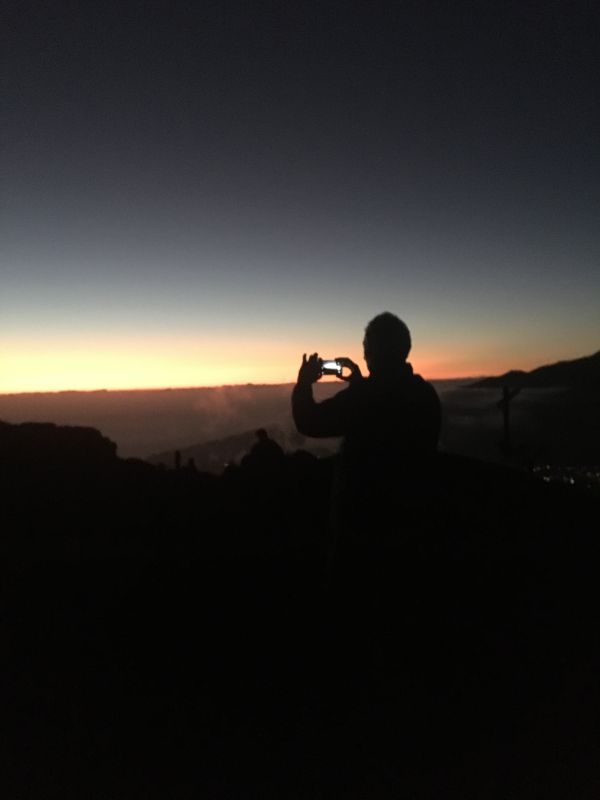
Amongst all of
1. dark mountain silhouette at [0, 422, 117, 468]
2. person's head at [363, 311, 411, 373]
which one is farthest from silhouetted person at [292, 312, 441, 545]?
dark mountain silhouette at [0, 422, 117, 468]

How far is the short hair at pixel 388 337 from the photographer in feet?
10.5

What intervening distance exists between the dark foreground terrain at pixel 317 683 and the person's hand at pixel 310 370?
86 centimetres

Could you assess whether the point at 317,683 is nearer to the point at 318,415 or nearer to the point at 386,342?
the point at 318,415

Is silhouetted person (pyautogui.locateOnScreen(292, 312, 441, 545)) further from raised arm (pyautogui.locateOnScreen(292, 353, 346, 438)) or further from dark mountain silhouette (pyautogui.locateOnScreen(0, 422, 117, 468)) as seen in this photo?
dark mountain silhouette (pyautogui.locateOnScreen(0, 422, 117, 468))

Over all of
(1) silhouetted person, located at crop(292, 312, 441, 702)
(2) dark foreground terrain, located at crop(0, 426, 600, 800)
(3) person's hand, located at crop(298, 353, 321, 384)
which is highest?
(3) person's hand, located at crop(298, 353, 321, 384)

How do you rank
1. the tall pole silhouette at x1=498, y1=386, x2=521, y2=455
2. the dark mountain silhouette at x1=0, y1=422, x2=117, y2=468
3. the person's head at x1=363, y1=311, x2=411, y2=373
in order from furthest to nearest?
the tall pole silhouette at x1=498, y1=386, x2=521, y2=455, the dark mountain silhouette at x1=0, y1=422, x2=117, y2=468, the person's head at x1=363, y1=311, x2=411, y2=373

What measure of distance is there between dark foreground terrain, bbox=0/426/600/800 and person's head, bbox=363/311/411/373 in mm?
700

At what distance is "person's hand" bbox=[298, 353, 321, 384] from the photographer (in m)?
3.26

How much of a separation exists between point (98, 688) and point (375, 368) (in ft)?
7.73

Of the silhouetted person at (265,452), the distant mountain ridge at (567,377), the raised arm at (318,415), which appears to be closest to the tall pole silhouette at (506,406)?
the silhouetted person at (265,452)

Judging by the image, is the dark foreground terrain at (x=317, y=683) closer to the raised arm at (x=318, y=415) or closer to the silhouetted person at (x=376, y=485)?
the silhouetted person at (x=376, y=485)

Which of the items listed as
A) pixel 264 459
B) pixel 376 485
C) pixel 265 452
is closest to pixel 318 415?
pixel 376 485

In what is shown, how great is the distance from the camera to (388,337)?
3.21m

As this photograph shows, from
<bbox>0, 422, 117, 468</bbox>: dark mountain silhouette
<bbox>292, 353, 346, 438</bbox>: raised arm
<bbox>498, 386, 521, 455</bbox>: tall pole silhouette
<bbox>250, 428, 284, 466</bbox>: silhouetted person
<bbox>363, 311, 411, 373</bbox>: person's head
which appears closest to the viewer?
<bbox>292, 353, 346, 438</bbox>: raised arm
